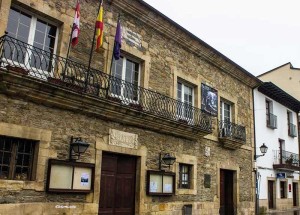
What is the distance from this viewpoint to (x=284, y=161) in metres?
18.4

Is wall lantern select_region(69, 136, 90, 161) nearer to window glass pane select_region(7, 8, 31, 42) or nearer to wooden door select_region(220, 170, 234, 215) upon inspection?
window glass pane select_region(7, 8, 31, 42)

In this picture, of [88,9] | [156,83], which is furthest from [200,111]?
[88,9]

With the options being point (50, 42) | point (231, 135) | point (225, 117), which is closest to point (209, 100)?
point (225, 117)

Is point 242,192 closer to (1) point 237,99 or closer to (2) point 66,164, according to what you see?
(1) point 237,99

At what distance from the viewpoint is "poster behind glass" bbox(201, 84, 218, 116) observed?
1277 cm

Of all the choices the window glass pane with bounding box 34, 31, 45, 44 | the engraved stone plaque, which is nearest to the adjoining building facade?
the engraved stone plaque

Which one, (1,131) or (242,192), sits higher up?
(1,131)

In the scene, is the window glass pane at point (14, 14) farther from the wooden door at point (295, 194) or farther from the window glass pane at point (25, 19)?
the wooden door at point (295, 194)

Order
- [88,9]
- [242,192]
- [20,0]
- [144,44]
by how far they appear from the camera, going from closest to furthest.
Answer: [20,0]
[88,9]
[144,44]
[242,192]

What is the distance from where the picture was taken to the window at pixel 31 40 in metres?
7.50

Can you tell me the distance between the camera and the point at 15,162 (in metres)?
7.02

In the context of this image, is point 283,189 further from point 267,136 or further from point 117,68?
point 117,68

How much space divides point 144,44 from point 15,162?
5452 mm

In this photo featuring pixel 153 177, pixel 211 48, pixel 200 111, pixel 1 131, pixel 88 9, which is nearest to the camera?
pixel 1 131
